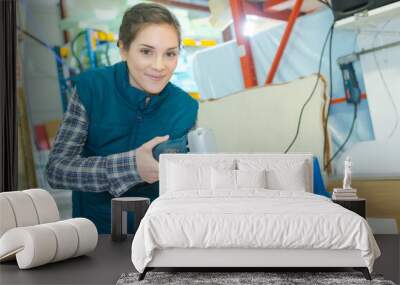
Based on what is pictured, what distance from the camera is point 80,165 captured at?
583 centimetres

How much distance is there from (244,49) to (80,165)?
6.20 feet

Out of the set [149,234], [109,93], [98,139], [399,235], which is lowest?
[399,235]

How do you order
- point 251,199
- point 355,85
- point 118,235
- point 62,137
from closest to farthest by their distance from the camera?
1. point 251,199
2. point 118,235
3. point 355,85
4. point 62,137

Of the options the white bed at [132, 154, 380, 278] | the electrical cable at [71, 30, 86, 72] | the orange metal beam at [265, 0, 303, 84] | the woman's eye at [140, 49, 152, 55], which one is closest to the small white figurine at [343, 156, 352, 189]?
the orange metal beam at [265, 0, 303, 84]

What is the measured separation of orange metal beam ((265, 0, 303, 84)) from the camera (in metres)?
5.69

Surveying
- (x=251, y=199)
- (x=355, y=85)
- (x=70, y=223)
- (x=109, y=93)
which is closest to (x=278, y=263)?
(x=251, y=199)

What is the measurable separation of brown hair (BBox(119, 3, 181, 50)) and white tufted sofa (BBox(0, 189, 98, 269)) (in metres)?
1.95

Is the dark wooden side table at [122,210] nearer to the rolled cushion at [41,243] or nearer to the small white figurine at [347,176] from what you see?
the rolled cushion at [41,243]

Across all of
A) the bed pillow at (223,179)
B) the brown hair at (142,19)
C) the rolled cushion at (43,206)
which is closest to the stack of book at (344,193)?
the bed pillow at (223,179)

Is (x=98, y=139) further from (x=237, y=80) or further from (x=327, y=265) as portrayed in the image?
(x=327, y=265)

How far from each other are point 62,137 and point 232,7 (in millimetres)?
2041

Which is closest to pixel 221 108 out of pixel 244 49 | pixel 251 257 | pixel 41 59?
pixel 244 49

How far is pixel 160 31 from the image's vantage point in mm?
5852

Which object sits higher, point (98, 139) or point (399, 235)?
point (98, 139)
